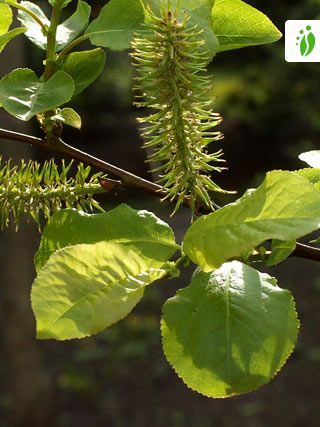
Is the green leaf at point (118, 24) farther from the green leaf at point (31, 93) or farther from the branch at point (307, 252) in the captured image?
the branch at point (307, 252)

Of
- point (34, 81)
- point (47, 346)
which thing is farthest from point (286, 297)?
point (47, 346)

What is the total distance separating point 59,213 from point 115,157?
7.30m

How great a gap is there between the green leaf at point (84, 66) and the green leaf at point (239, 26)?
116 millimetres

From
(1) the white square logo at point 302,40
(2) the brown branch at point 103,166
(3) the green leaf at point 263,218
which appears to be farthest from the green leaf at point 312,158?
(1) the white square logo at point 302,40

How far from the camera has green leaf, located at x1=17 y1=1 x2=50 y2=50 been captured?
830 millimetres

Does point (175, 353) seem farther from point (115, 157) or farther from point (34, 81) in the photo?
point (115, 157)

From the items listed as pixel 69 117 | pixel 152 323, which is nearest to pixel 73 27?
pixel 69 117

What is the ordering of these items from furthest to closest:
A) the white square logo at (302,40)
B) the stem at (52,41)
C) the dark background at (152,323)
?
the dark background at (152,323)
the white square logo at (302,40)
the stem at (52,41)

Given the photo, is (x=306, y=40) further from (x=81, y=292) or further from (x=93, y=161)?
(x=81, y=292)

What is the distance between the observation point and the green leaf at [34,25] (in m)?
0.83

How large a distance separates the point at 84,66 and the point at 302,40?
848 millimetres

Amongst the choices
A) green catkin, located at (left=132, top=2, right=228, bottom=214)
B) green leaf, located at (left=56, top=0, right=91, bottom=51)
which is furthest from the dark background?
green catkin, located at (left=132, top=2, right=228, bottom=214)

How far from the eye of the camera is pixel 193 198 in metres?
0.69

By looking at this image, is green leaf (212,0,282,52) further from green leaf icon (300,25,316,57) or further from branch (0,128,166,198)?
green leaf icon (300,25,316,57)
